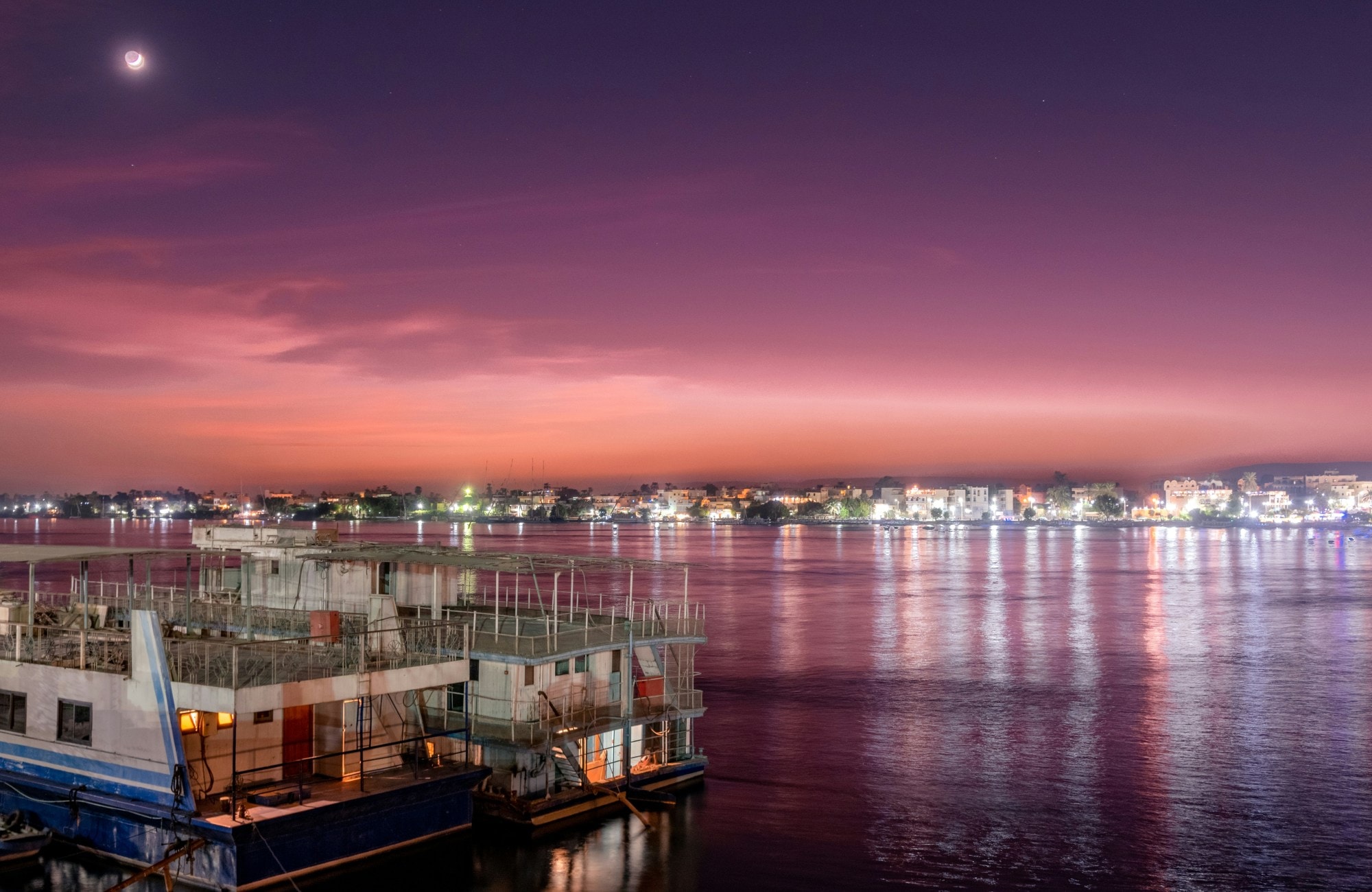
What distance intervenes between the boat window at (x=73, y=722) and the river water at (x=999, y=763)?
1889mm

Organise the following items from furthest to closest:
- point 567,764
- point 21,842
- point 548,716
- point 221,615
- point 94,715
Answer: point 221,615, point 567,764, point 548,716, point 21,842, point 94,715

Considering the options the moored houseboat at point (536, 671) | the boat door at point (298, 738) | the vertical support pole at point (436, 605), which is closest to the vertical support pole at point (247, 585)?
the moored houseboat at point (536, 671)

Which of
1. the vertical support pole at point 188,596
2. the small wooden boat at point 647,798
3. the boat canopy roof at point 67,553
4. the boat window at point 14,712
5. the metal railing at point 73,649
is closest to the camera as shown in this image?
the metal railing at point 73,649

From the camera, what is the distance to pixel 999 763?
85.6 feet

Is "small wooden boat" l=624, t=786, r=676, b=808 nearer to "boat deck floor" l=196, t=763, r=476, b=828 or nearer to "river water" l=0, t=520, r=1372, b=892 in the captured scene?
"river water" l=0, t=520, r=1372, b=892

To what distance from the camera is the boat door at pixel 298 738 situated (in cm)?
1630

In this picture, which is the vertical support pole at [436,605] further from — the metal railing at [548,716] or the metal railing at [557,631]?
the metal railing at [548,716]

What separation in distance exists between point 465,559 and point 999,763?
44.2 feet

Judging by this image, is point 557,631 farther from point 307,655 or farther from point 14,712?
point 14,712

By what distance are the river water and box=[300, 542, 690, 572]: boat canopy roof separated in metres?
4.49

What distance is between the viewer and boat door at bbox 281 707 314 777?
1630cm

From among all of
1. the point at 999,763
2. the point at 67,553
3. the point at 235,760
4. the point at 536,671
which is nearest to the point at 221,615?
the point at 67,553

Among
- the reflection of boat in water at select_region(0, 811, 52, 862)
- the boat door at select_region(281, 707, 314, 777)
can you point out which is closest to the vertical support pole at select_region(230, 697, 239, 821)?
the boat door at select_region(281, 707, 314, 777)

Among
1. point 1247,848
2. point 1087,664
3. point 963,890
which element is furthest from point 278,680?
point 1087,664
